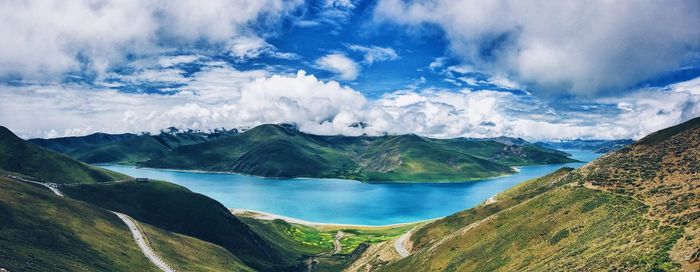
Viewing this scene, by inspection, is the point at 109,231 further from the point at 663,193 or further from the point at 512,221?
the point at 663,193

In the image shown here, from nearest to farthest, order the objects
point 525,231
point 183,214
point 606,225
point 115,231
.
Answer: point 606,225 → point 525,231 → point 115,231 → point 183,214

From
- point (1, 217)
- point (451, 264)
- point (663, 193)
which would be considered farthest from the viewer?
point (1, 217)

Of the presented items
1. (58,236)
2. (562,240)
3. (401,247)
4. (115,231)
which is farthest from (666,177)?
(115,231)

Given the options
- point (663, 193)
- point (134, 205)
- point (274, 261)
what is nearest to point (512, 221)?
point (663, 193)

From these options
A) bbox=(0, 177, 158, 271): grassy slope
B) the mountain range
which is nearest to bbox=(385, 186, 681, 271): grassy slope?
the mountain range

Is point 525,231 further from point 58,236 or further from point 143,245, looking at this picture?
point 58,236

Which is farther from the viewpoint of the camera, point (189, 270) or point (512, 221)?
point (189, 270)
